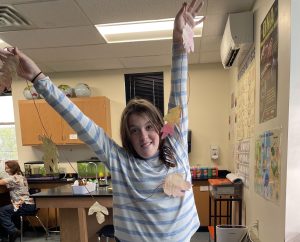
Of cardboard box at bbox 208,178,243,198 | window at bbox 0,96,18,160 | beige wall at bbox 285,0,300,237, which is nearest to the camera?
beige wall at bbox 285,0,300,237

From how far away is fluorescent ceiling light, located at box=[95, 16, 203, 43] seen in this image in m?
2.29

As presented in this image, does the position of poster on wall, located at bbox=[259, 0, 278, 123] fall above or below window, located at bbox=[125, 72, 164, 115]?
below

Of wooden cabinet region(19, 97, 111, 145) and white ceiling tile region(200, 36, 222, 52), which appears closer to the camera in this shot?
white ceiling tile region(200, 36, 222, 52)

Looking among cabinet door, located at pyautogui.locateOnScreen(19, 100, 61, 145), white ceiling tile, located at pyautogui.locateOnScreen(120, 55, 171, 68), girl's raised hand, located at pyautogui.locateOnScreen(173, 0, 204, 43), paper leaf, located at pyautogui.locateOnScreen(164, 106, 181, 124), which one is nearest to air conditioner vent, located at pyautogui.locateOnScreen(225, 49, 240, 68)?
white ceiling tile, located at pyautogui.locateOnScreen(120, 55, 171, 68)

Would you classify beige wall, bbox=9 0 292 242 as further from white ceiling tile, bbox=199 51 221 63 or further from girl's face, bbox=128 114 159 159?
girl's face, bbox=128 114 159 159

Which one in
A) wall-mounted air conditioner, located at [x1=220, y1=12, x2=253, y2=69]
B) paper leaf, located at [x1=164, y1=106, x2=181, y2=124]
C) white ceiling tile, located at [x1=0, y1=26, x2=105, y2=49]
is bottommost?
paper leaf, located at [x1=164, y1=106, x2=181, y2=124]

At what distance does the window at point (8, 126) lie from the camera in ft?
13.6

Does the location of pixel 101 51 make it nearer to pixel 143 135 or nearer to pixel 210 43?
pixel 210 43

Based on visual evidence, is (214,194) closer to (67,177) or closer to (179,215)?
(179,215)

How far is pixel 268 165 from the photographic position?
154 cm

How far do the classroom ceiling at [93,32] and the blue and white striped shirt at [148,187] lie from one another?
1.39 meters

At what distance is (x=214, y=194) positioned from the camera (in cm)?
263

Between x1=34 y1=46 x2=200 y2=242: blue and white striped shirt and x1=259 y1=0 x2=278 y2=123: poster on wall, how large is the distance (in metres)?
0.87

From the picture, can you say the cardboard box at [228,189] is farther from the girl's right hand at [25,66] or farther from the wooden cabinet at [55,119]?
the girl's right hand at [25,66]
